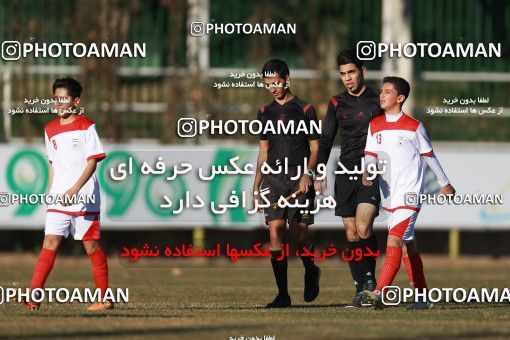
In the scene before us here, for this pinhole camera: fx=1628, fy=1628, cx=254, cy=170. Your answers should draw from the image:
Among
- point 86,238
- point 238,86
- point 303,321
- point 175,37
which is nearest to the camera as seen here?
point 303,321

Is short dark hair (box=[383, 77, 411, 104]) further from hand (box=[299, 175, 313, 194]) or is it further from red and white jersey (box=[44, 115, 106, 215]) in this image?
red and white jersey (box=[44, 115, 106, 215])

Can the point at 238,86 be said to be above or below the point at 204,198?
above

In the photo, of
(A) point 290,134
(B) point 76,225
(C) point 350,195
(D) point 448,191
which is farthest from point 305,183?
(B) point 76,225

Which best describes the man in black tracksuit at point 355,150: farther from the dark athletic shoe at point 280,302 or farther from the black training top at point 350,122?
the dark athletic shoe at point 280,302

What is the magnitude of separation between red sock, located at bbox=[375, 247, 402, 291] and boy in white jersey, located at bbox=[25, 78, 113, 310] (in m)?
2.32

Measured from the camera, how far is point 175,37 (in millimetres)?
25469

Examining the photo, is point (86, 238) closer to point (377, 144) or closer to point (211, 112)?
point (377, 144)

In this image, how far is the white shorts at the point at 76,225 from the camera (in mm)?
13258

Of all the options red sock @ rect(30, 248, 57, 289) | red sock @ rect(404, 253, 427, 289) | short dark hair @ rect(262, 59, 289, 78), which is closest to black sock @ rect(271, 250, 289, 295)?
red sock @ rect(404, 253, 427, 289)

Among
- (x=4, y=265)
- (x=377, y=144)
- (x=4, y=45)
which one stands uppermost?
(x=4, y=45)

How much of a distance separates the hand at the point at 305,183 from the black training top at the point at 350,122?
0.24 meters

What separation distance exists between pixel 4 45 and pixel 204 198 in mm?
4725

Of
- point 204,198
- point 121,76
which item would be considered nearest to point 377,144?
point 204,198

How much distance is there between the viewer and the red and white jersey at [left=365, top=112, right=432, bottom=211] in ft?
44.8
